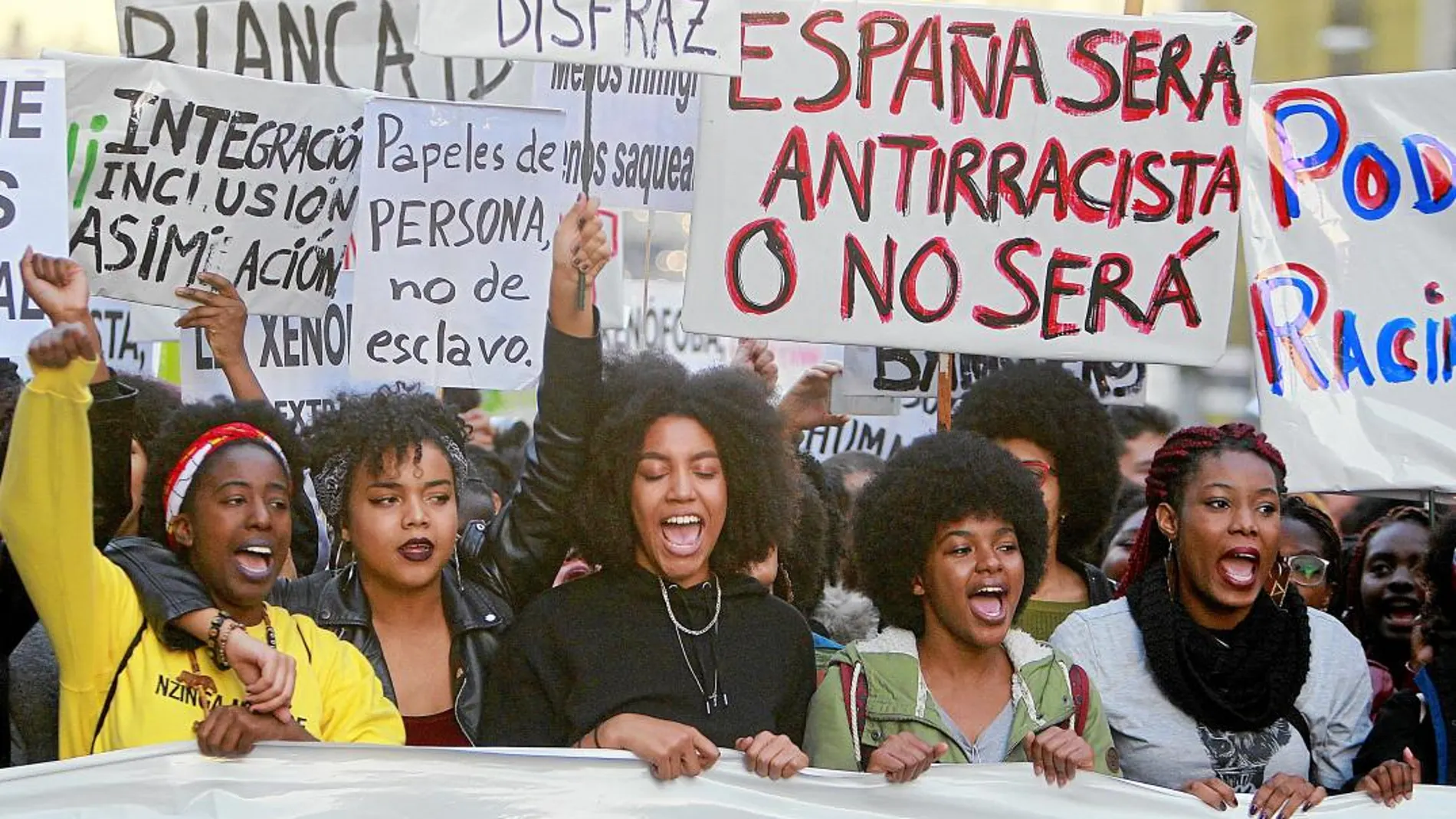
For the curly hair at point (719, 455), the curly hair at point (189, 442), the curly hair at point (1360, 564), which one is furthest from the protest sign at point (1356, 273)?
the curly hair at point (189, 442)

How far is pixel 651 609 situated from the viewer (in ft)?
13.5

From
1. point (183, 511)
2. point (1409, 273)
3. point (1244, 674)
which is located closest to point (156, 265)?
point (183, 511)

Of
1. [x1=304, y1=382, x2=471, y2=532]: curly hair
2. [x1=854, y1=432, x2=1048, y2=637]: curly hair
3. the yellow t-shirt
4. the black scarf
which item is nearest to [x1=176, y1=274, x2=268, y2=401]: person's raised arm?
[x1=304, y1=382, x2=471, y2=532]: curly hair

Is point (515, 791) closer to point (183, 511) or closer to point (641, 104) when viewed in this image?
point (183, 511)

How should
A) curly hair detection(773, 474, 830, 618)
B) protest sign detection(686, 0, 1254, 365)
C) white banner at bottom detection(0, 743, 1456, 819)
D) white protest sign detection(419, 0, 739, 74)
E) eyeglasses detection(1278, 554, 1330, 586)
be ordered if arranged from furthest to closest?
eyeglasses detection(1278, 554, 1330, 586), curly hair detection(773, 474, 830, 618), protest sign detection(686, 0, 1254, 365), white protest sign detection(419, 0, 739, 74), white banner at bottom detection(0, 743, 1456, 819)

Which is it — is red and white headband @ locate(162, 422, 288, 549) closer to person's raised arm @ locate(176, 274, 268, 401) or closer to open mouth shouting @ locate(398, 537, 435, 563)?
open mouth shouting @ locate(398, 537, 435, 563)

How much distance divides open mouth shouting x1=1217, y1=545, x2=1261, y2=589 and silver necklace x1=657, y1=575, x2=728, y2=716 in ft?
3.61

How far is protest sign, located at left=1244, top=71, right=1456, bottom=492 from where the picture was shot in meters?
4.97

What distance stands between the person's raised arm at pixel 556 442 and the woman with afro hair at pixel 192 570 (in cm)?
53

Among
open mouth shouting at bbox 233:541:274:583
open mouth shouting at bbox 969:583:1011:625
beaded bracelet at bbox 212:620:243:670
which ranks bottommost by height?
beaded bracelet at bbox 212:620:243:670

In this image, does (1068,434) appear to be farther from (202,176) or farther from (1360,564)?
(202,176)

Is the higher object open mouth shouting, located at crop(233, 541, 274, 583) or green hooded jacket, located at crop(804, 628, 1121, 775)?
open mouth shouting, located at crop(233, 541, 274, 583)

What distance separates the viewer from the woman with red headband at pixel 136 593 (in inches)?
136

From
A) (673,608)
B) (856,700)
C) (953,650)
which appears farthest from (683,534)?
(953,650)
